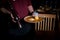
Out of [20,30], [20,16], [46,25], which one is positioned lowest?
[46,25]

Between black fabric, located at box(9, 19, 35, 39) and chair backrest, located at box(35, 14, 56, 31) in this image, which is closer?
black fabric, located at box(9, 19, 35, 39)

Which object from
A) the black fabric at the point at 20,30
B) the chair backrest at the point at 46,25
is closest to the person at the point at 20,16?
the black fabric at the point at 20,30

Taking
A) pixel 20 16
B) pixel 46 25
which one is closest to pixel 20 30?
pixel 20 16

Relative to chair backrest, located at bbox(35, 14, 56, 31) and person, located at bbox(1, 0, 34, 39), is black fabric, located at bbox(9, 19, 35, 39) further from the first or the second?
chair backrest, located at bbox(35, 14, 56, 31)

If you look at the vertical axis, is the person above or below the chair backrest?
above

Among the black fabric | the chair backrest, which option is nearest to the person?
the black fabric

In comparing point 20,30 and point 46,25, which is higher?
point 20,30

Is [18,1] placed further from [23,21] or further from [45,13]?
[45,13]

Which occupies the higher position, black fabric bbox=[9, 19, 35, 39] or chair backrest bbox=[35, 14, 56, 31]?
black fabric bbox=[9, 19, 35, 39]

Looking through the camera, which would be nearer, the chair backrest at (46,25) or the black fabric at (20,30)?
the black fabric at (20,30)

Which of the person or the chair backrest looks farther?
the chair backrest

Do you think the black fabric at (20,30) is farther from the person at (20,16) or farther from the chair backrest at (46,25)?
the chair backrest at (46,25)

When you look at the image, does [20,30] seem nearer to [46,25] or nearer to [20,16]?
[20,16]

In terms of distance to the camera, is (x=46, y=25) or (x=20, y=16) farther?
(x=46, y=25)
